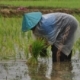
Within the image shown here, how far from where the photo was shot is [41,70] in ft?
18.6

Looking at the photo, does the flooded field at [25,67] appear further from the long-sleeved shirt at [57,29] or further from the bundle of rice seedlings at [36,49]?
the long-sleeved shirt at [57,29]

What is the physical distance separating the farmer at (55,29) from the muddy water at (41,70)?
227mm

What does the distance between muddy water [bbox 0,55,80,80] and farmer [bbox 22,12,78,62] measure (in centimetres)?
23

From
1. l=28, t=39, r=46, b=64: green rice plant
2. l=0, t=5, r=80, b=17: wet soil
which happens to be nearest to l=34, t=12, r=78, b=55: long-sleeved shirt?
l=28, t=39, r=46, b=64: green rice plant

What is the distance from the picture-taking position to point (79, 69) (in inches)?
226

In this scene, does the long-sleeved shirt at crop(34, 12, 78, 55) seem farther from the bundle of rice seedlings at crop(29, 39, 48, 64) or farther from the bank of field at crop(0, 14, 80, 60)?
the bank of field at crop(0, 14, 80, 60)

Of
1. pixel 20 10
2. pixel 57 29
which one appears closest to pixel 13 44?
pixel 57 29

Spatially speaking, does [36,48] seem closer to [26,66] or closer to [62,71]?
[26,66]

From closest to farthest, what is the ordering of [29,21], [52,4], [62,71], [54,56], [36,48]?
[62,71] → [29,21] → [36,48] → [54,56] → [52,4]

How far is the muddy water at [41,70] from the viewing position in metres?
5.15

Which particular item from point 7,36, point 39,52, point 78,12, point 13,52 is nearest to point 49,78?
point 39,52

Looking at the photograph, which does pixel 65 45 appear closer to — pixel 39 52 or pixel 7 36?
pixel 39 52

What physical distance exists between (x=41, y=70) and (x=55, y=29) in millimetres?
769

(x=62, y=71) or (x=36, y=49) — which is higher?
(x=36, y=49)
